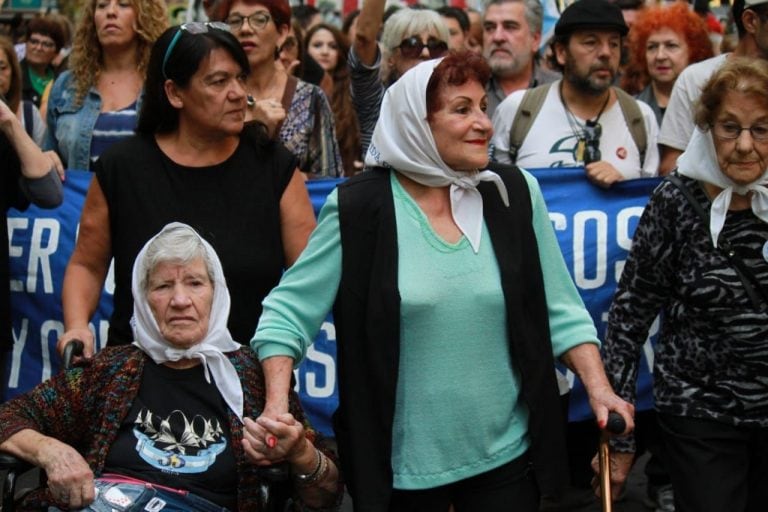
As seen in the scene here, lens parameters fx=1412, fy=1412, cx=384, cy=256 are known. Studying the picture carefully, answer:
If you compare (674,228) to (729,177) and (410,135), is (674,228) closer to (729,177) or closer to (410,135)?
(729,177)

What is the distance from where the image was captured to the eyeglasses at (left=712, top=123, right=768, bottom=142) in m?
4.72

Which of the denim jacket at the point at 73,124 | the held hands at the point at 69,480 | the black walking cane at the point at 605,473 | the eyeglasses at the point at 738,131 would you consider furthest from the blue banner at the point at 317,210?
the held hands at the point at 69,480

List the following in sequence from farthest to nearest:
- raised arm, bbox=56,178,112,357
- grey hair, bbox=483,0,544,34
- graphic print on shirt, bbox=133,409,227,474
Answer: grey hair, bbox=483,0,544,34
raised arm, bbox=56,178,112,357
graphic print on shirt, bbox=133,409,227,474

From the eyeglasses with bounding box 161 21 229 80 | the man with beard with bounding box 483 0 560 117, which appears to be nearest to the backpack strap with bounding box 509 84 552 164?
the man with beard with bounding box 483 0 560 117

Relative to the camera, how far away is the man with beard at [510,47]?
7.71 meters

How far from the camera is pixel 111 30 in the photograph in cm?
686

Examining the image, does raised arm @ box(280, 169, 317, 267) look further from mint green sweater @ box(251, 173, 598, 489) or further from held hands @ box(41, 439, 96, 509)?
held hands @ box(41, 439, 96, 509)

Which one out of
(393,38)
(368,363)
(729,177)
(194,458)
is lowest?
(194,458)

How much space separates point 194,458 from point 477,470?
93 centimetres

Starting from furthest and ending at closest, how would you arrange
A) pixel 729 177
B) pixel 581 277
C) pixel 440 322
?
pixel 581 277
pixel 729 177
pixel 440 322

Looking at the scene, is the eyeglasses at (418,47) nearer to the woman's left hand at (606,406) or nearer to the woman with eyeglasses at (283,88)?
the woman with eyeglasses at (283,88)

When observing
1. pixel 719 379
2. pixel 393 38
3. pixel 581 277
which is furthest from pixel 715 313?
pixel 393 38

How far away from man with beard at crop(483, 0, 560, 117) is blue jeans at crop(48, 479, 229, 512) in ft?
12.3

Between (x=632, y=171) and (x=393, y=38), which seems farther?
(x=393, y=38)
